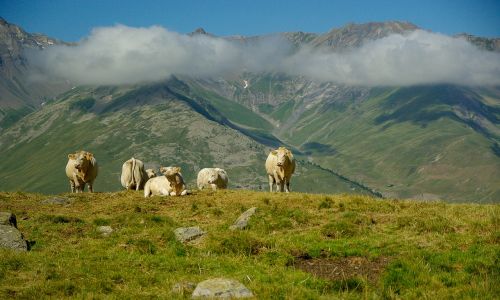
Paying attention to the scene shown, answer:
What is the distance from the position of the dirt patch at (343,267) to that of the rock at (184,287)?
12.2 feet

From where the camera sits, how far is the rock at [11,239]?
18094 mm

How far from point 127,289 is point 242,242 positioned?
5.22 meters

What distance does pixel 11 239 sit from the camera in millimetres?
18422

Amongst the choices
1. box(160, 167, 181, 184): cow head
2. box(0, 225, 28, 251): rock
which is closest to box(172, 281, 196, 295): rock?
box(0, 225, 28, 251): rock

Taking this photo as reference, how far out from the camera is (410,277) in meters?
14.5

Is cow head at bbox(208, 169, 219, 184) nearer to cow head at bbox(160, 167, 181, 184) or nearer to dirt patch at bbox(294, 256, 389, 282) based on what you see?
cow head at bbox(160, 167, 181, 184)

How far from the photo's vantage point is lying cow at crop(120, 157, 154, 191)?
41375 millimetres

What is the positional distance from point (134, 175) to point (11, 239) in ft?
75.8

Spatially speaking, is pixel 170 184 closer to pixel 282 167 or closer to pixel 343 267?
pixel 282 167

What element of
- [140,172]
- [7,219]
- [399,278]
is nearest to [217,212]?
[7,219]

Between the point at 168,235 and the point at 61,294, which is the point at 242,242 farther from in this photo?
the point at 61,294

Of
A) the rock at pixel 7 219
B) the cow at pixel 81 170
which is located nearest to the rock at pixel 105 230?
the rock at pixel 7 219

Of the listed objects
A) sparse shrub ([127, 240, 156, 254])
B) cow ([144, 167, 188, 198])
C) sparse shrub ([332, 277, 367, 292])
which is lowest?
sparse shrub ([332, 277, 367, 292])

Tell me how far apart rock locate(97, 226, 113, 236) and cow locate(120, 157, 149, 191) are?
61.9 feet
